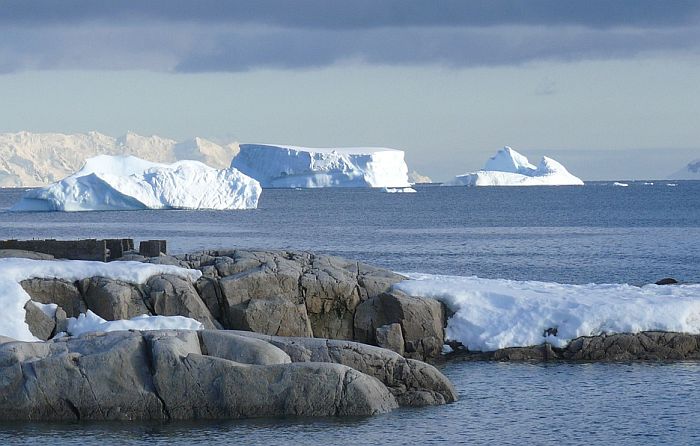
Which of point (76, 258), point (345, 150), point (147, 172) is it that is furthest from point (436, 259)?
point (345, 150)

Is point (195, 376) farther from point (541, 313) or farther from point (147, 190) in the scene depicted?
point (147, 190)

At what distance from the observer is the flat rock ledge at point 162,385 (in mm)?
20828

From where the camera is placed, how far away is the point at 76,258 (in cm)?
3309

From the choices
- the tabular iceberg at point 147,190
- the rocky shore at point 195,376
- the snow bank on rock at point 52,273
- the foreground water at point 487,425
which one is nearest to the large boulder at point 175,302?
the snow bank on rock at point 52,273

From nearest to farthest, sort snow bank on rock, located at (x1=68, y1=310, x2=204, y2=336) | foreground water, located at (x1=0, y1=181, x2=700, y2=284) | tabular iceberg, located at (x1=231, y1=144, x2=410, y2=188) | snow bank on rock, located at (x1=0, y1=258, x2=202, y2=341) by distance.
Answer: snow bank on rock, located at (x1=68, y1=310, x2=204, y2=336), snow bank on rock, located at (x1=0, y1=258, x2=202, y2=341), foreground water, located at (x1=0, y1=181, x2=700, y2=284), tabular iceberg, located at (x1=231, y1=144, x2=410, y2=188)

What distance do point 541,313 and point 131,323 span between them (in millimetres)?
9928

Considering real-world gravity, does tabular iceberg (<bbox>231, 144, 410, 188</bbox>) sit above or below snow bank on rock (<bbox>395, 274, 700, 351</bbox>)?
above

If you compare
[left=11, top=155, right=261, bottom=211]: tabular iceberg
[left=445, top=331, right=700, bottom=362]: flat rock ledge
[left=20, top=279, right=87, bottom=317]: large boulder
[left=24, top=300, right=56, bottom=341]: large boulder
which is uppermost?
[left=11, top=155, right=261, bottom=211]: tabular iceberg

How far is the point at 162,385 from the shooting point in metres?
21.0

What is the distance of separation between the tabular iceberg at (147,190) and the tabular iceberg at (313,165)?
5629 centimetres

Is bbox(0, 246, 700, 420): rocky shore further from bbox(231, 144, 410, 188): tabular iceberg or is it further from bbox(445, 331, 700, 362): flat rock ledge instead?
bbox(231, 144, 410, 188): tabular iceberg

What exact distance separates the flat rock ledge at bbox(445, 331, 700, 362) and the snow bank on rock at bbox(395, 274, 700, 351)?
212mm

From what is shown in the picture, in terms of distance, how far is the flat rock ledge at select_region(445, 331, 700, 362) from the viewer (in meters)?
27.2

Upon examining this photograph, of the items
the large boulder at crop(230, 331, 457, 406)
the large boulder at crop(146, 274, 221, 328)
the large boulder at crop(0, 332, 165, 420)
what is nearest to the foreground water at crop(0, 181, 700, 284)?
the large boulder at crop(146, 274, 221, 328)
